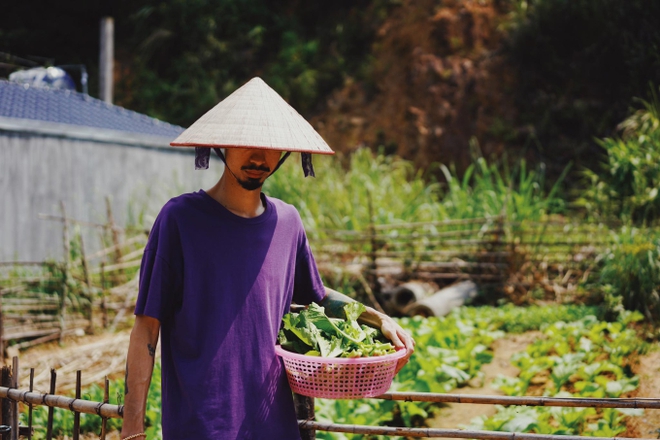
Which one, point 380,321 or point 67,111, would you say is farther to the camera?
point 67,111

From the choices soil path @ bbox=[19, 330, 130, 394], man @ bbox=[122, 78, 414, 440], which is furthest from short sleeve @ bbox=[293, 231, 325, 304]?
soil path @ bbox=[19, 330, 130, 394]

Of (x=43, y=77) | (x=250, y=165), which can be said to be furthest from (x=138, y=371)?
(x=43, y=77)

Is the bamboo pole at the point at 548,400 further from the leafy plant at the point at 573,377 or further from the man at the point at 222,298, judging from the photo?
the leafy plant at the point at 573,377

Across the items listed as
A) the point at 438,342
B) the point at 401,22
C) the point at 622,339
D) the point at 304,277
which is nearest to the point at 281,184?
the point at 438,342

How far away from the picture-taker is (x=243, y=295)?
2141 mm

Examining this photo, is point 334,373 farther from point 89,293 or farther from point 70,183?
point 70,183

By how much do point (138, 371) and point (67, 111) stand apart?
408 inches

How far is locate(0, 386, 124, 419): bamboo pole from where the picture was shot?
2.65m

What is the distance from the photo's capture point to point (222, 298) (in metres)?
2.11

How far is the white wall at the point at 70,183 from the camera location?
31.9 feet

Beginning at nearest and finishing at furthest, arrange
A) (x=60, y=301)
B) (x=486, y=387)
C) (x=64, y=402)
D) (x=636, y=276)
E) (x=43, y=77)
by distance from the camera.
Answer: (x=64, y=402), (x=486, y=387), (x=636, y=276), (x=60, y=301), (x=43, y=77)

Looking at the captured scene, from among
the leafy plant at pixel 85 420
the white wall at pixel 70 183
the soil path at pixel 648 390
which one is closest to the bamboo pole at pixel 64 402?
the leafy plant at pixel 85 420

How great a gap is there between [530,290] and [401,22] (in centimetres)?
1152

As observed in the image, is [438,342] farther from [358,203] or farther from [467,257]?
[358,203]
